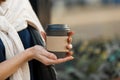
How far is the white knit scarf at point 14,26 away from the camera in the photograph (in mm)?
1754

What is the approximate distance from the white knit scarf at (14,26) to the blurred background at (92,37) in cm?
182

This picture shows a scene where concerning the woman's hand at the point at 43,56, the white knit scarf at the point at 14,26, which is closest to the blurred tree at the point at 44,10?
the white knit scarf at the point at 14,26

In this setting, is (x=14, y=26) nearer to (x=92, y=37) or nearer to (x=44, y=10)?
(x=44, y=10)

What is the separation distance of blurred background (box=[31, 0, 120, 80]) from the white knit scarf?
1.82 m

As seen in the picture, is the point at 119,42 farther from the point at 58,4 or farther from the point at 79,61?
the point at 58,4

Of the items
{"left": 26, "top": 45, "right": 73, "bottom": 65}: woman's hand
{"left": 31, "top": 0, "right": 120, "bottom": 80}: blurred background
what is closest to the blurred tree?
{"left": 31, "top": 0, "right": 120, "bottom": 80}: blurred background

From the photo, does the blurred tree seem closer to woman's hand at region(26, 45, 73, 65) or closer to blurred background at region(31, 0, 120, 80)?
blurred background at region(31, 0, 120, 80)

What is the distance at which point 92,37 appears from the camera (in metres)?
3.83

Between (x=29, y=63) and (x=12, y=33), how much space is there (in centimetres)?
18

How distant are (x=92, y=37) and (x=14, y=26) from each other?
2.10 m

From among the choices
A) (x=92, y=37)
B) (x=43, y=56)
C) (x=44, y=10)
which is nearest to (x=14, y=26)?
(x=43, y=56)

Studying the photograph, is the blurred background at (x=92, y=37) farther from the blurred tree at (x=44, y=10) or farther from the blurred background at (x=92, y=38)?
the blurred tree at (x=44, y=10)

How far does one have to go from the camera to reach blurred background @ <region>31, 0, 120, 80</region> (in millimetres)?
3727

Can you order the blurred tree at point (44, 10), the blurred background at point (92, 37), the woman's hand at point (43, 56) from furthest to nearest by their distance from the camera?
the blurred background at point (92, 37) → the blurred tree at point (44, 10) → the woman's hand at point (43, 56)
